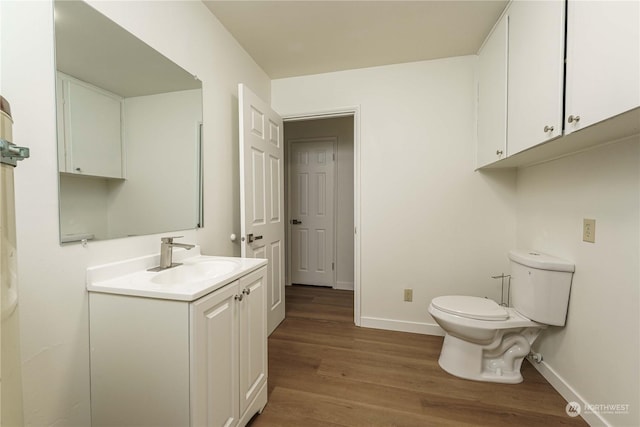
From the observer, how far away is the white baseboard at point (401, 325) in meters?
2.33

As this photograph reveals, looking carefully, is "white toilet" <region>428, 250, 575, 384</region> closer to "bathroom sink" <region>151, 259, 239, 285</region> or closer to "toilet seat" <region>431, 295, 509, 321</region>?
"toilet seat" <region>431, 295, 509, 321</region>

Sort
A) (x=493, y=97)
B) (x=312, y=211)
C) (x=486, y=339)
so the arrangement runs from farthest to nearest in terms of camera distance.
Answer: (x=312, y=211) → (x=493, y=97) → (x=486, y=339)

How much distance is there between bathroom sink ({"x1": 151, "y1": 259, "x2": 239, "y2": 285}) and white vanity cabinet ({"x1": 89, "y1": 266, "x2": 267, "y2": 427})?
230mm

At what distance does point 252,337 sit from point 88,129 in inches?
45.4

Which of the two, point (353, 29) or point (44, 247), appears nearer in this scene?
point (44, 247)

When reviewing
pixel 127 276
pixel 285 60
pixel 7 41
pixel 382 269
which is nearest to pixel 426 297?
pixel 382 269

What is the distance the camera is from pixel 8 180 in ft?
1.76

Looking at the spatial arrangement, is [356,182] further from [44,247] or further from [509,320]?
[44,247]

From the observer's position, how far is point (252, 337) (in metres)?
1.31

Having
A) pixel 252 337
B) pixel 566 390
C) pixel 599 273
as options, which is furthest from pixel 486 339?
pixel 252 337

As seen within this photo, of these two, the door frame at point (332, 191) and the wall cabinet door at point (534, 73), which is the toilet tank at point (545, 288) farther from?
the door frame at point (332, 191)

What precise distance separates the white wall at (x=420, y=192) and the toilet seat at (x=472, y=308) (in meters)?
0.44

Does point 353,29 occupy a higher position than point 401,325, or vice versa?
point 353,29

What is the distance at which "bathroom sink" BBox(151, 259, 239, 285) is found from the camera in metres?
1.26
